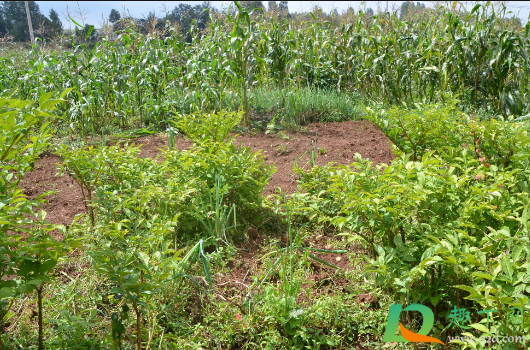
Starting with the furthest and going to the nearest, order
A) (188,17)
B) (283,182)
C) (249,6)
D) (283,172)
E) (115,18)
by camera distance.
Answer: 1. (115,18)
2. (188,17)
3. (249,6)
4. (283,172)
5. (283,182)

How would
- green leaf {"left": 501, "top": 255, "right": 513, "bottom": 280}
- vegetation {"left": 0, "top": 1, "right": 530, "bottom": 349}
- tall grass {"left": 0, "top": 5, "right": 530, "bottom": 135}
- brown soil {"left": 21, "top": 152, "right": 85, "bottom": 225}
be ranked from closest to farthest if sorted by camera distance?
green leaf {"left": 501, "top": 255, "right": 513, "bottom": 280}
vegetation {"left": 0, "top": 1, "right": 530, "bottom": 349}
brown soil {"left": 21, "top": 152, "right": 85, "bottom": 225}
tall grass {"left": 0, "top": 5, "right": 530, "bottom": 135}

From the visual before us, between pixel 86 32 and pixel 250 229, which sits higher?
pixel 86 32

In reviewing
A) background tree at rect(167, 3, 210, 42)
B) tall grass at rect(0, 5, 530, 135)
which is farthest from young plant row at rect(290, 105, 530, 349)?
background tree at rect(167, 3, 210, 42)

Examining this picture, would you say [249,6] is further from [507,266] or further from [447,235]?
[507,266]

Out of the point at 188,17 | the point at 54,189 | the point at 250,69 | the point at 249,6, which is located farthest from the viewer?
the point at 188,17

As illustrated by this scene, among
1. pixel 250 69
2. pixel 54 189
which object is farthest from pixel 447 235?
pixel 250 69


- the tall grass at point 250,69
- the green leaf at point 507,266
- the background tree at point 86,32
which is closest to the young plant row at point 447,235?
the green leaf at point 507,266

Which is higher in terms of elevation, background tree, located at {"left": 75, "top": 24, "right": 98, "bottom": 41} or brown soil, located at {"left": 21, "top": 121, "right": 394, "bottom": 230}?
background tree, located at {"left": 75, "top": 24, "right": 98, "bottom": 41}

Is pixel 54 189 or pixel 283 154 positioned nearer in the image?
pixel 54 189

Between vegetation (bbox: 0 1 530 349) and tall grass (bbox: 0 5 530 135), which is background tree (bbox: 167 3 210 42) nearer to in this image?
tall grass (bbox: 0 5 530 135)

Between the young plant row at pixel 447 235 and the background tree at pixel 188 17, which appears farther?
the background tree at pixel 188 17

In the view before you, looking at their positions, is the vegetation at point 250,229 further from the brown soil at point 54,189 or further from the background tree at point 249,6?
the background tree at point 249,6

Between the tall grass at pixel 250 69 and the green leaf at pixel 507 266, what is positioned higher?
the tall grass at pixel 250 69

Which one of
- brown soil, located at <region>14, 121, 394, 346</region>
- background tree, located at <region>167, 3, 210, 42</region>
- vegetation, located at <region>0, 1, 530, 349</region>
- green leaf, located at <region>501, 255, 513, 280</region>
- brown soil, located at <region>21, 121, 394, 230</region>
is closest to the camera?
green leaf, located at <region>501, 255, 513, 280</region>
